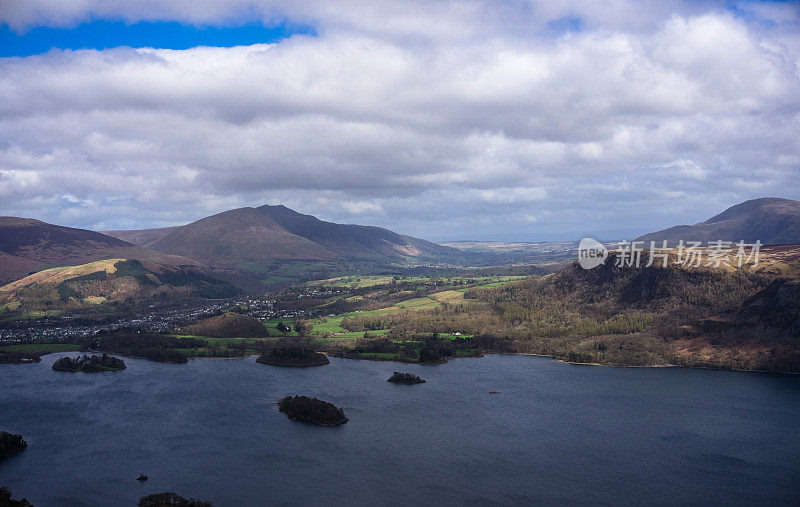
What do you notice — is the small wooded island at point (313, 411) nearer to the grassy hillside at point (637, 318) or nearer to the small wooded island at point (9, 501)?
the small wooded island at point (9, 501)

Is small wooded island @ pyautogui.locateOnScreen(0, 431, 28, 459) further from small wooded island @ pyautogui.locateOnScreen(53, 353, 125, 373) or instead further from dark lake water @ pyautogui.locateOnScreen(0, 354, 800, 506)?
small wooded island @ pyautogui.locateOnScreen(53, 353, 125, 373)

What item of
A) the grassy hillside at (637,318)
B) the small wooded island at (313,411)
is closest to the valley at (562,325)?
the grassy hillside at (637,318)

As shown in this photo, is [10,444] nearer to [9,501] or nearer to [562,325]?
[9,501]

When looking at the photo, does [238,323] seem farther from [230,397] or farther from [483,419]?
[483,419]

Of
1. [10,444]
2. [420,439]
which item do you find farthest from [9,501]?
[420,439]

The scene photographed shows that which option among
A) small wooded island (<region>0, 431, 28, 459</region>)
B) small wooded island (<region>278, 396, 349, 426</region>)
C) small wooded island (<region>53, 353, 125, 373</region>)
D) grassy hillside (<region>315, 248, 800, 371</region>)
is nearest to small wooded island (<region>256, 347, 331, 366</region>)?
grassy hillside (<region>315, 248, 800, 371</region>)
